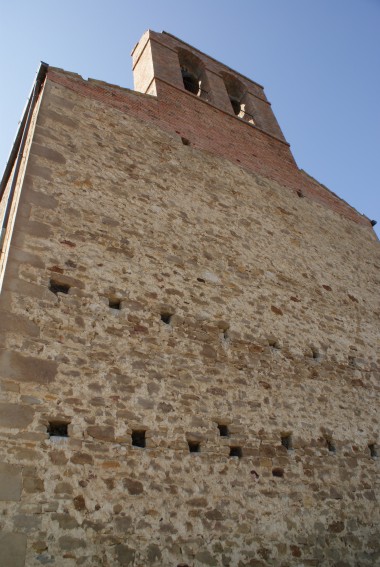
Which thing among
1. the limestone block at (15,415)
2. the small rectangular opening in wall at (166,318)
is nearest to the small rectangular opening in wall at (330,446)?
the small rectangular opening in wall at (166,318)

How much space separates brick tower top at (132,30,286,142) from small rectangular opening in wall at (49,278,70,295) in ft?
19.2

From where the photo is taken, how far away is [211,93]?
10.5m

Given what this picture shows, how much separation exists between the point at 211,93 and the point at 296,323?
21.5 ft

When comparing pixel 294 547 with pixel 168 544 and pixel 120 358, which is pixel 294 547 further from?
pixel 120 358

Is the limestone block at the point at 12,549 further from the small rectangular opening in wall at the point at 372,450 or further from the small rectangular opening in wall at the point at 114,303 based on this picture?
the small rectangular opening in wall at the point at 372,450

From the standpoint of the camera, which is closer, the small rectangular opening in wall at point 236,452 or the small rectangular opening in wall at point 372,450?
the small rectangular opening in wall at point 236,452

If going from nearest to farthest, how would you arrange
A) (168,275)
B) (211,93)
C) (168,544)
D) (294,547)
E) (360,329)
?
(168,544)
(294,547)
(168,275)
(360,329)
(211,93)

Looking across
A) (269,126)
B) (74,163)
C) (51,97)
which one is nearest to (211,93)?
(269,126)

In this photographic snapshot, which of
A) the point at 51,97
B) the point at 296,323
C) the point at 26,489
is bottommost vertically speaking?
the point at 26,489

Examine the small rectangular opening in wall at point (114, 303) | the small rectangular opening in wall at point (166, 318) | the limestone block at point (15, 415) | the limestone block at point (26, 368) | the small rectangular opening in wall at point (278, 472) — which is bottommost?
the small rectangular opening in wall at point (278, 472)

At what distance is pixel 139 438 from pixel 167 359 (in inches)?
36.9

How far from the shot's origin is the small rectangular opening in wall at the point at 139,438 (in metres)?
4.13

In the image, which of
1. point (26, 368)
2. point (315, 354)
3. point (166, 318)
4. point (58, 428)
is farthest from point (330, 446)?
point (26, 368)

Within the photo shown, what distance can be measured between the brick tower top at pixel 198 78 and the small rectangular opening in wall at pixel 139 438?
23.4ft
